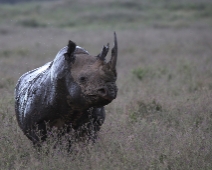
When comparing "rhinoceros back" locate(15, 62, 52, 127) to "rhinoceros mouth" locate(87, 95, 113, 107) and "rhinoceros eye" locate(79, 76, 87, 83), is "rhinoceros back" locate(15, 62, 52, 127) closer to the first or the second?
"rhinoceros eye" locate(79, 76, 87, 83)

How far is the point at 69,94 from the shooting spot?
15.1ft

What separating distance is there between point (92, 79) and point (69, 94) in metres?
0.39

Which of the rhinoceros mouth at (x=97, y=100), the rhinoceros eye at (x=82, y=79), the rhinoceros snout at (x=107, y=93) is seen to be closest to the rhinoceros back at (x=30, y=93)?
the rhinoceros eye at (x=82, y=79)

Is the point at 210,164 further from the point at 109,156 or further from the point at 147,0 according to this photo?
the point at 147,0

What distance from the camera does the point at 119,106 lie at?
7844mm

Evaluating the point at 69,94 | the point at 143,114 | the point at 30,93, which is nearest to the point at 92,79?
the point at 69,94

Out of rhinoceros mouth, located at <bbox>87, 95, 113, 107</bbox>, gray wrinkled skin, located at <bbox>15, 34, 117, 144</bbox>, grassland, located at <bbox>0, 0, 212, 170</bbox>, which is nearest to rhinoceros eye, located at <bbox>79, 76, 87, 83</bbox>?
gray wrinkled skin, located at <bbox>15, 34, 117, 144</bbox>

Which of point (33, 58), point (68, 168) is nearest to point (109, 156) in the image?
point (68, 168)

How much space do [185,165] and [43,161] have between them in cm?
152

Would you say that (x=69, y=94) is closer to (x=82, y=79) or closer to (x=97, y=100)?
(x=82, y=79)

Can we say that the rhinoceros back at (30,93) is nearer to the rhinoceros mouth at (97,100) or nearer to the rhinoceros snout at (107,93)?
the rhinoceros mouth at (97,100)

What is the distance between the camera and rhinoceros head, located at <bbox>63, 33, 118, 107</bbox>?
167 inches

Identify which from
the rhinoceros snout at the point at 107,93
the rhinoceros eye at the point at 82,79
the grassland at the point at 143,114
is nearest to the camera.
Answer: the rhinoceros snout at the point at 107,93

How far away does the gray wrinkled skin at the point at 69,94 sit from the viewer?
4.32 metres
